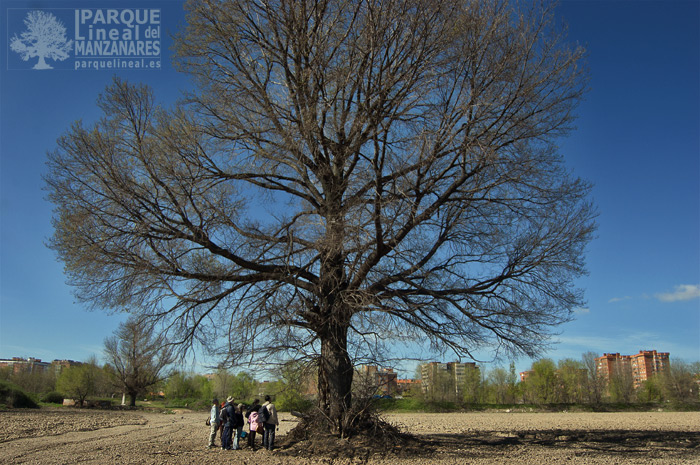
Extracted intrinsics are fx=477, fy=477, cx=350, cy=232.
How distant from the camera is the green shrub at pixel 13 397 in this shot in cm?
3063

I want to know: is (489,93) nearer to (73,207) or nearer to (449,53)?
(449,53)

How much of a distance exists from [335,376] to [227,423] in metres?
3.03

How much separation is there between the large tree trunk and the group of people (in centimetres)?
114

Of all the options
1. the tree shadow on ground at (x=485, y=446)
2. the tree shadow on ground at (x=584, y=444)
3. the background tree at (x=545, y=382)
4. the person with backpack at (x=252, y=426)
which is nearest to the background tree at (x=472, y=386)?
the background tree at (x=545, y=382)

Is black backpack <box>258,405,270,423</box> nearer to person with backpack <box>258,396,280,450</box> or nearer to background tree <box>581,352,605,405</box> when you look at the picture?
person with backpack <box>258,396,280,450</box>

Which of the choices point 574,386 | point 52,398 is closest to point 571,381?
point 574,386

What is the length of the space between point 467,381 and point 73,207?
5600 centimetres

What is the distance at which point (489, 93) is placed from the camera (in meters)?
8.98

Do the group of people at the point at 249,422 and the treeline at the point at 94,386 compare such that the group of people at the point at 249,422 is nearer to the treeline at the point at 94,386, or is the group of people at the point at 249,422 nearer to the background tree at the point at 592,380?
the treeline at the point at 94,386

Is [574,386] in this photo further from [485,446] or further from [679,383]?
[485,446]

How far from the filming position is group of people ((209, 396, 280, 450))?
980cm

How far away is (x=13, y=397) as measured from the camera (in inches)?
1222

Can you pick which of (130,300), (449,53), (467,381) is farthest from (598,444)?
(467,381)

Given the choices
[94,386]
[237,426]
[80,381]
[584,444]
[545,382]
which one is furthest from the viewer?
[545,382]
